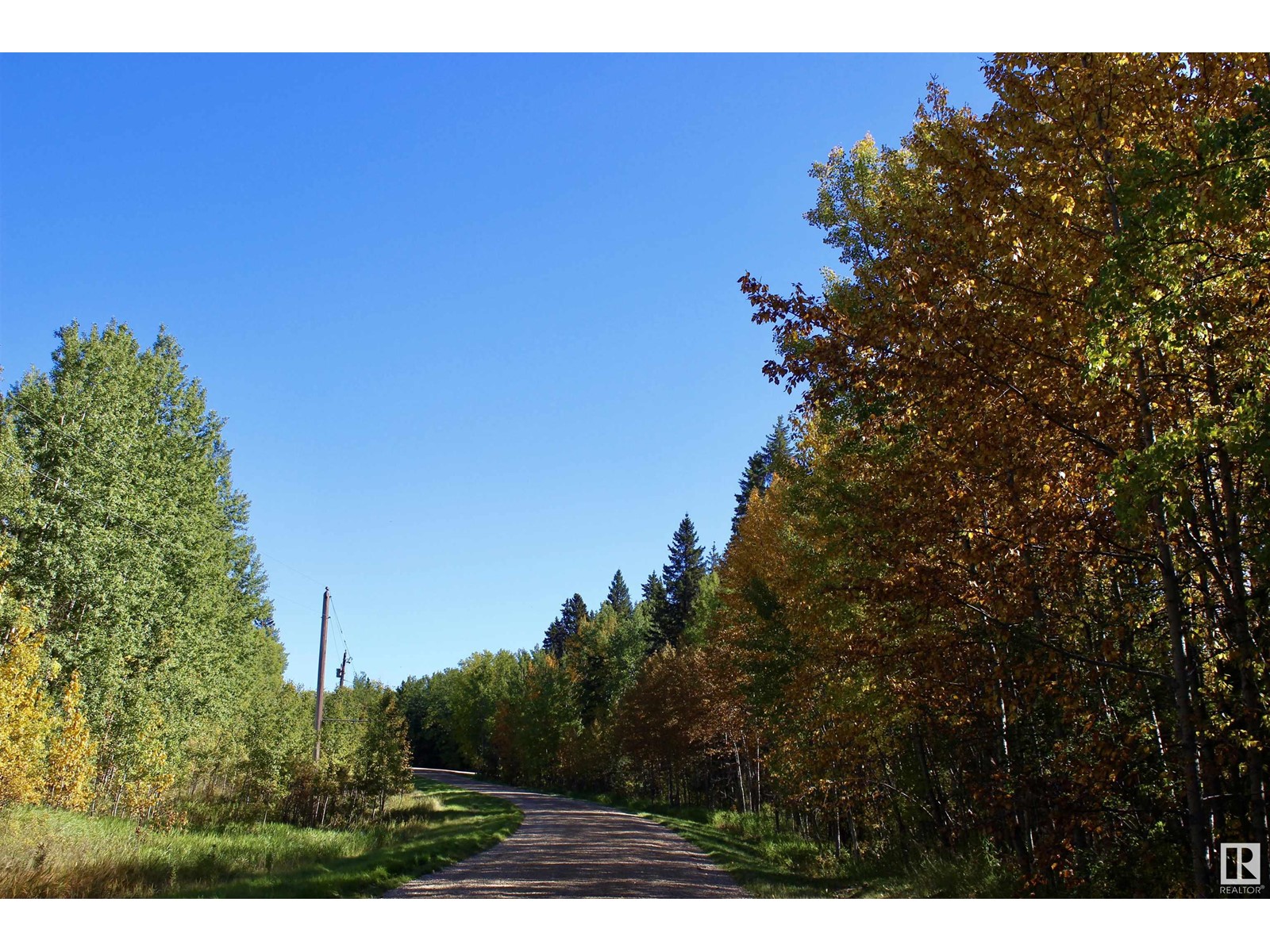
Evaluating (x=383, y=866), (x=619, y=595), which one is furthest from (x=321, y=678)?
(x=619, y=595)

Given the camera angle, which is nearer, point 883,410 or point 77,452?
point 883,410

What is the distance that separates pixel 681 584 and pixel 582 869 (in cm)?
4090

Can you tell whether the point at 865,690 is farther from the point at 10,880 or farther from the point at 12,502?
the point at 12,502

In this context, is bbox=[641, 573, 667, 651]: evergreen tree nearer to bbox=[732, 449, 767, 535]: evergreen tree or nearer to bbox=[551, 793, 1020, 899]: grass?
bbox=[732, 449, 767, 535]: evergreen tree

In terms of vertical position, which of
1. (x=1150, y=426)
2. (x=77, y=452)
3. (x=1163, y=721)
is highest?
(x=77, y=452)

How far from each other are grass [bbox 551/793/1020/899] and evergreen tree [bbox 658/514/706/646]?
2426 centimetres

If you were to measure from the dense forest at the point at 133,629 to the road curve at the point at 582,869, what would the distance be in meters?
9.98

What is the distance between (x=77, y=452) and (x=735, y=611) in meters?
20.2

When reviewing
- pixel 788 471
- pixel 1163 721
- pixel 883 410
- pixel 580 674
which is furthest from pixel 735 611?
pixel 580 674

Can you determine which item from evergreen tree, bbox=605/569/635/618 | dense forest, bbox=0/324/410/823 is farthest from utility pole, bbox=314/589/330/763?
evergreen tree, bbox=605/569/635/618

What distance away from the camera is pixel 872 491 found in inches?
404

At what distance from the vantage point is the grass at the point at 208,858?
1196cm

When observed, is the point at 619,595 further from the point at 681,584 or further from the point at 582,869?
the point at 582,869

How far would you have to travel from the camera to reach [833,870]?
50.4 ft
